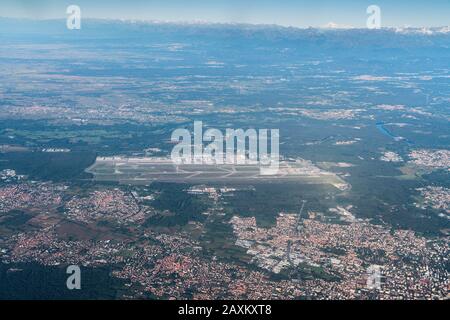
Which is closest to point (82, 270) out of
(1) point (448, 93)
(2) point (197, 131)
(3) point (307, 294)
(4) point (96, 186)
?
(3) point (307, 294)

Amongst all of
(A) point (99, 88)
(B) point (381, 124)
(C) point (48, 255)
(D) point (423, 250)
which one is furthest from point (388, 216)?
(A) point (99, 88)

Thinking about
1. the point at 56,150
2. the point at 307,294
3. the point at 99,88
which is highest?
the point at 99,88

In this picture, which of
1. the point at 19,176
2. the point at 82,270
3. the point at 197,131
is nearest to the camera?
the point at 82,270

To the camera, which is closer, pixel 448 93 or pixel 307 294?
pixel 307 294

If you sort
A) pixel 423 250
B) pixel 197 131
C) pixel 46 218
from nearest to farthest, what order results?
1. pixel 423 250
2. pixel 46 218
3. pixel 197 131

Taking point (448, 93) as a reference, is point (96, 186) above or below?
below

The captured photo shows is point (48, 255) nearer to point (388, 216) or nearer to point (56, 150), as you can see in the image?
point (388, 216)

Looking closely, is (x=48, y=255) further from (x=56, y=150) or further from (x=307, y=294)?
(x=56, y=150)
